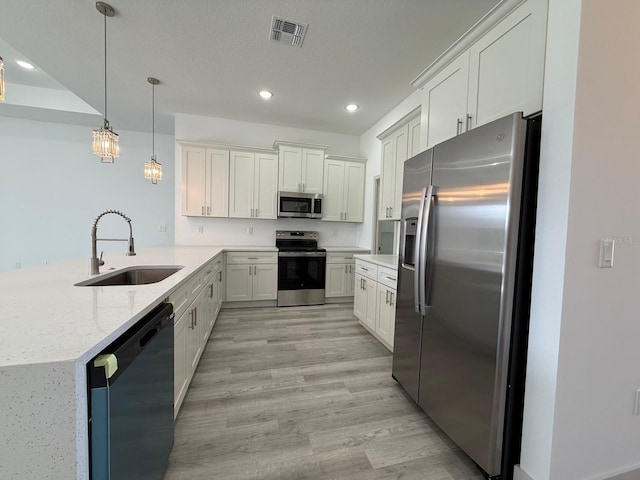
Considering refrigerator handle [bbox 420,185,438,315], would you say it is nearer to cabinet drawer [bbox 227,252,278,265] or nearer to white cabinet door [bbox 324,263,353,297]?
white cabinet door [bbox 324,263,353,297]

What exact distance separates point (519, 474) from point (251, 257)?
3.55 meters

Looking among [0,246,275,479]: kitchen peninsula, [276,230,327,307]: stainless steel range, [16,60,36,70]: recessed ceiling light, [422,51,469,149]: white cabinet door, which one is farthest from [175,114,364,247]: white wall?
[0,246,275,479]: kitchen peninsula

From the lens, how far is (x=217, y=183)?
13.6ft

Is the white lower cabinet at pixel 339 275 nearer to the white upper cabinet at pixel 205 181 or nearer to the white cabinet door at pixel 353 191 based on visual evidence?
the white cabinet door at pixel 353 191

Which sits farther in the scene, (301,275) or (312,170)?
(312,170)

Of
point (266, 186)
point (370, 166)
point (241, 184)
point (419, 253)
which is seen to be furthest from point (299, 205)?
point (419, 253)

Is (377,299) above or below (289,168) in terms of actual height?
below

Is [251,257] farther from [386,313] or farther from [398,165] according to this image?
[398,165]

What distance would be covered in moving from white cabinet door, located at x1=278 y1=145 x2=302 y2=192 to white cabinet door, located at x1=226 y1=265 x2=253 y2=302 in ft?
4.76

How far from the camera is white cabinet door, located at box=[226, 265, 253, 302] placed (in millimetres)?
3992

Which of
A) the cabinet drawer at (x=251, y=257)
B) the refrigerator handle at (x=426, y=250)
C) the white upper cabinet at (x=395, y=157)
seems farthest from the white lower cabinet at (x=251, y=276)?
the refrigerator handle at (x=426, y=250)

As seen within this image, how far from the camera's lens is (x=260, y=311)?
399cm

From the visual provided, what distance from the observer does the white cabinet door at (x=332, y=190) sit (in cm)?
459

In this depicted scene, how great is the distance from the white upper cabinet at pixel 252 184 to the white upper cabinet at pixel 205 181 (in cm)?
11
